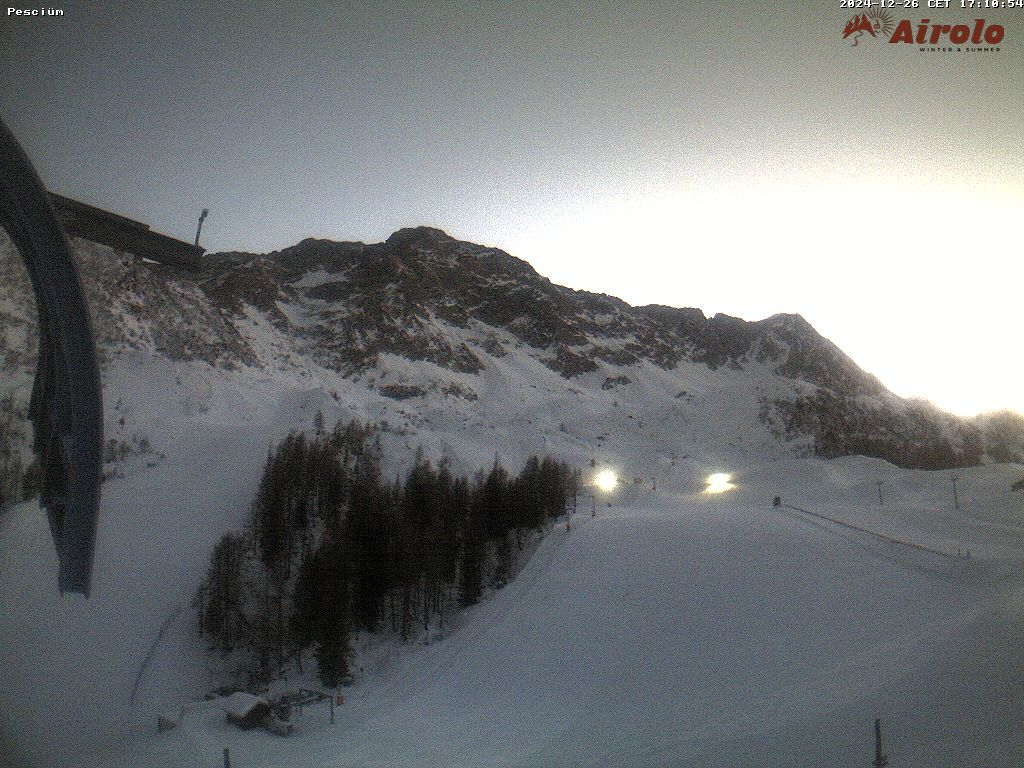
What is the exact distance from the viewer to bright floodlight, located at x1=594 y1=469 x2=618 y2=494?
5631cm

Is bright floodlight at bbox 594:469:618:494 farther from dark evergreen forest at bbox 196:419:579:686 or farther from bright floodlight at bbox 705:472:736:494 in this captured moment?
dark evergreen forest at bbox 196:419:579:686

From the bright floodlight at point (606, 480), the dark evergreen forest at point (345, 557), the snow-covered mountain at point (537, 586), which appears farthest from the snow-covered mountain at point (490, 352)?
the dark evergreen forest at point (345, 557)

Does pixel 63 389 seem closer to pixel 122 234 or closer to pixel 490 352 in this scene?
pixel 122 234

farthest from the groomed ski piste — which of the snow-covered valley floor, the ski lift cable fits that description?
the ski lift cable

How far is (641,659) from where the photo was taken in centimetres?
1945

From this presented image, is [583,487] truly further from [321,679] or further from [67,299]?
[67,299]

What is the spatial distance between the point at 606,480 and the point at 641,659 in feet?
140

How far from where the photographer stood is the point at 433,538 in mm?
35125

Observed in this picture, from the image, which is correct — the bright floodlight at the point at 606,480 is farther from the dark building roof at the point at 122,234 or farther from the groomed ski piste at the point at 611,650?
the dark building roof at the point at 122,234

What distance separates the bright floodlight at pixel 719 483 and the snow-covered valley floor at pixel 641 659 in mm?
19667

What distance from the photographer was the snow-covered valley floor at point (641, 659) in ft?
34.8

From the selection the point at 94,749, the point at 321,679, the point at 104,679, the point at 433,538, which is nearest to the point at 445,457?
the point at 433,538

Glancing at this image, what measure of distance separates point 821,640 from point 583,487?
40.2 m

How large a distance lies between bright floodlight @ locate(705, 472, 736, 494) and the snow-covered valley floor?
19667 millimetres
